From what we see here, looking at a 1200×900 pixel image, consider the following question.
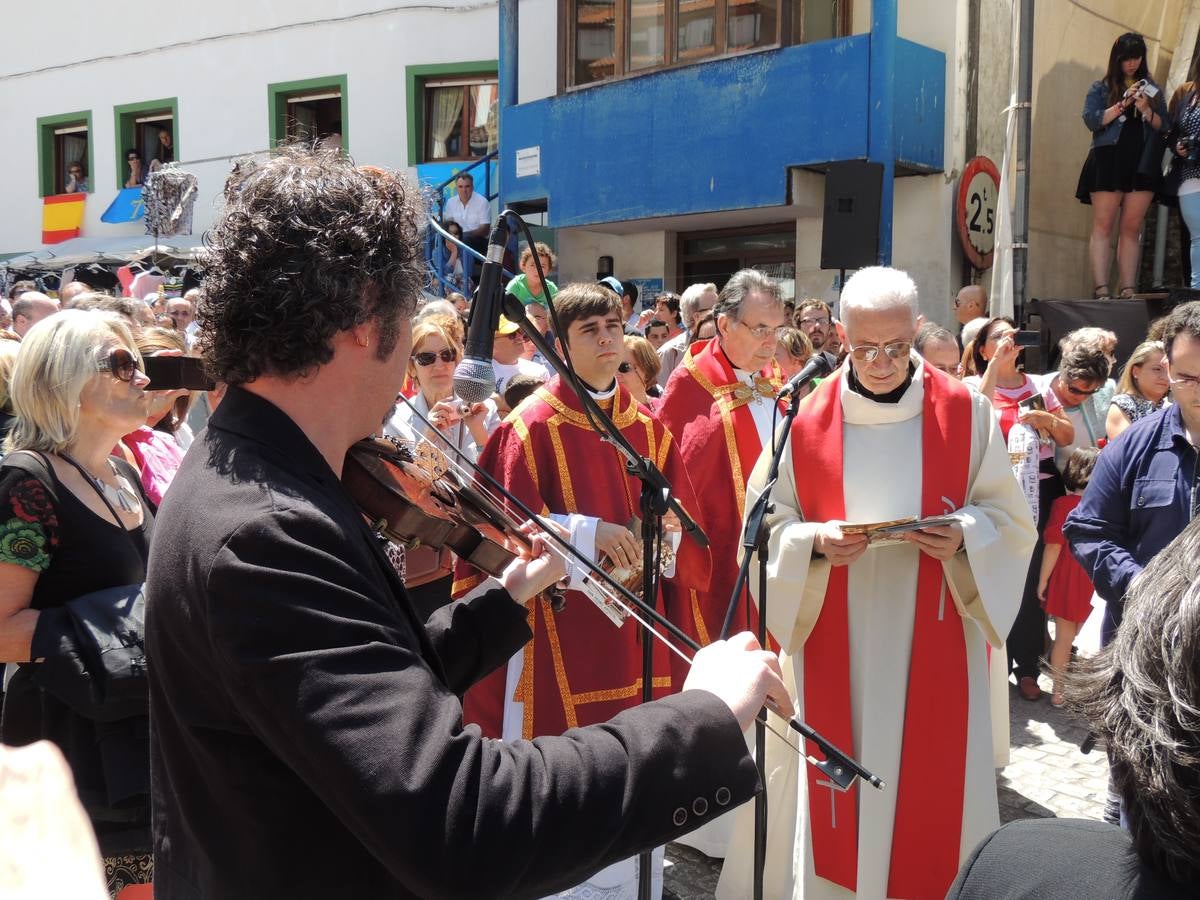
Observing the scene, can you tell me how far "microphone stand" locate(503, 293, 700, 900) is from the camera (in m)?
2.49

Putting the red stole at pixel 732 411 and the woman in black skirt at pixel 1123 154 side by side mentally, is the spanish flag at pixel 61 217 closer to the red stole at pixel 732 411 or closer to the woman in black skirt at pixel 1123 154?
the woman in black skirt at pixel 1123 154

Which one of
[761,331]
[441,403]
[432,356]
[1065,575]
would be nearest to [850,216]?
[1065,575]

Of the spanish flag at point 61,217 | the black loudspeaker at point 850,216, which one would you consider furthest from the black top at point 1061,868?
the spanish flag at point 61,217

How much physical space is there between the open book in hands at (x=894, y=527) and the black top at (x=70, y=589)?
2039 millimetres

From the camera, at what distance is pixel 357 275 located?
143 cm

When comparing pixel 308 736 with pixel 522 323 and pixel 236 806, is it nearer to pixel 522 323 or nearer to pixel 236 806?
pixel 236 806

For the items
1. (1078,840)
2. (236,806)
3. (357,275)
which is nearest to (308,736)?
(236,806)

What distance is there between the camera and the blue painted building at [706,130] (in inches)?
394

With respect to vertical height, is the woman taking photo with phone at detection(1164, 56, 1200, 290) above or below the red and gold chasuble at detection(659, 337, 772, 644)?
above

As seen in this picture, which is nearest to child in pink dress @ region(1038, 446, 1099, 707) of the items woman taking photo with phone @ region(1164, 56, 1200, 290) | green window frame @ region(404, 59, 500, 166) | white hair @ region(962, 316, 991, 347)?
white hair @ region(962, 316, 991, 347)

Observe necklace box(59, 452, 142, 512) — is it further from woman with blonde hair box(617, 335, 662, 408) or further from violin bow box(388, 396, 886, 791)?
woman with blonde hair box(617, 335, 662, 408)

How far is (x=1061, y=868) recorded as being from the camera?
1242mm

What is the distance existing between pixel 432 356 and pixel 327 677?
3.55 m

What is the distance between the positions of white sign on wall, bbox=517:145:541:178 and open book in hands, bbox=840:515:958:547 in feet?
32.9
